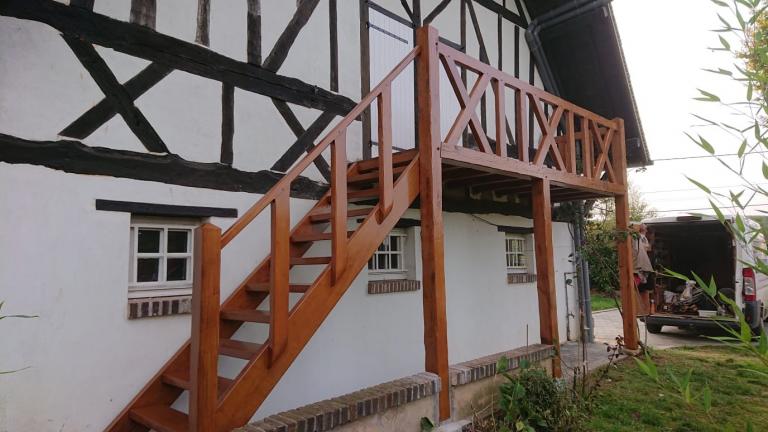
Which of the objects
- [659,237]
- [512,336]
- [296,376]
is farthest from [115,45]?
[659,237]

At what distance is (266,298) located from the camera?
4.19 meters

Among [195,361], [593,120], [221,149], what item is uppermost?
[593,120]

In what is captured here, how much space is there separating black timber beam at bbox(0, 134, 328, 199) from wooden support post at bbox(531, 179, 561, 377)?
8.56ft

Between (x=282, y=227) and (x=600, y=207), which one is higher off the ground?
(x=600, y=207)

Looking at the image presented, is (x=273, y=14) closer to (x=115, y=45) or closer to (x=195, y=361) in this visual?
(x=115, y=45)

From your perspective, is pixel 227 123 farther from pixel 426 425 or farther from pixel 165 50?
pixel 426 425

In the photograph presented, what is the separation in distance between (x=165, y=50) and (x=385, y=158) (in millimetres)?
1896

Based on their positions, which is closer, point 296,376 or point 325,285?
point 325,285

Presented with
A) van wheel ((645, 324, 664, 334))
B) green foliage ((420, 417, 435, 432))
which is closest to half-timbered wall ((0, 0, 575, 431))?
green foliage ((420, 417, 435, 432))

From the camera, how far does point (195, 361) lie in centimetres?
261

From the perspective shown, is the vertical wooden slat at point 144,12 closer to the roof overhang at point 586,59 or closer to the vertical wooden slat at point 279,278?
the vertical wooden slat at point 279,278

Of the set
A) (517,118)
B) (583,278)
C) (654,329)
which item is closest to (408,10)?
(517,118)

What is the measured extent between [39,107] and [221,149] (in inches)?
50.4

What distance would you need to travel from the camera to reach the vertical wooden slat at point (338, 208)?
327cm
